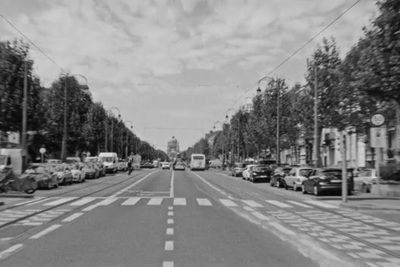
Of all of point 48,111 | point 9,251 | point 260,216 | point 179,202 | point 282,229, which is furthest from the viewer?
point 48,111

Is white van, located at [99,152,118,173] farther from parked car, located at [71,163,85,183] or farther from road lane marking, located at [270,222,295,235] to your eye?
road lane marking, located at [270,222,295,235]

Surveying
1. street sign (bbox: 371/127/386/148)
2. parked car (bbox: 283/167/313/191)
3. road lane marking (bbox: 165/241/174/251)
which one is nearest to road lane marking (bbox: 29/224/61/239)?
road lane marking (bbox: 165/241/174/251)

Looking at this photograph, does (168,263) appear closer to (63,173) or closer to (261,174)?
(63,173)

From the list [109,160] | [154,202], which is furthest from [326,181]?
[109,160]

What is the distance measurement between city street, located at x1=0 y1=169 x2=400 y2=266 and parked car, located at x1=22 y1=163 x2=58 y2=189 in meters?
11.6

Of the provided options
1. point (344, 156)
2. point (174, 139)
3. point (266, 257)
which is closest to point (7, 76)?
point (344, 156)

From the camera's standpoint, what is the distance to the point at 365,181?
2859 centimetres

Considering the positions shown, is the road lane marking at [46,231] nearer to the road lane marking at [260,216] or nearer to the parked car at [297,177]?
the road lane marking at [260,216]

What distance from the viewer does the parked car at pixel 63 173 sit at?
3394 centimetres

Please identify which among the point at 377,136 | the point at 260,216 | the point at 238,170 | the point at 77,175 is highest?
the point at 377,136

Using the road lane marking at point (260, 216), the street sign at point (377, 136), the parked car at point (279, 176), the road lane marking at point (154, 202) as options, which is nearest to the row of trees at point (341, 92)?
the street sign at point (377, 136)

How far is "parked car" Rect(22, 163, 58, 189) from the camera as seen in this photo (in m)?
28.7

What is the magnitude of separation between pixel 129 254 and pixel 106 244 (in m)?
1.25

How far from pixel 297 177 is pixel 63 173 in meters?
16.2
